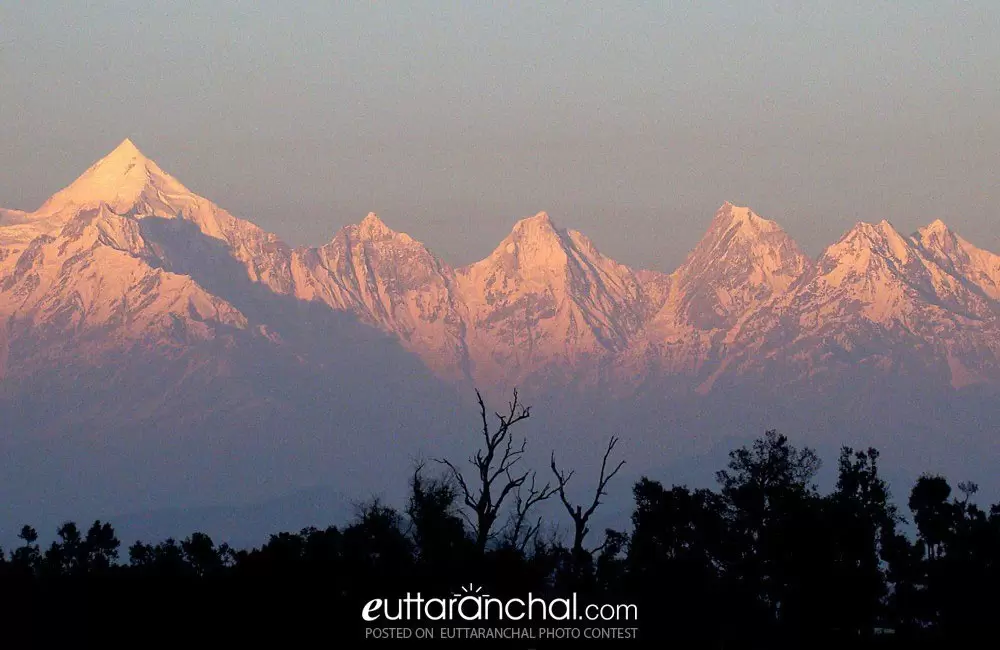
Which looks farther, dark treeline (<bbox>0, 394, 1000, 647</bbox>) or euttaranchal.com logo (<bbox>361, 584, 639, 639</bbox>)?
dark treeline (<bbox>0, 394, 1000, 647</bbox>)

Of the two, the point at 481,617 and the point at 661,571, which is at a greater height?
the point at 661,571

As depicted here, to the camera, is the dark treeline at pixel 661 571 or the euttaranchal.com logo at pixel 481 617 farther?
the dark treeline at pixel 661 571

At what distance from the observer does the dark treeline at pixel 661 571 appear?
3191 inches

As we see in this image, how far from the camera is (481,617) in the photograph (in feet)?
261

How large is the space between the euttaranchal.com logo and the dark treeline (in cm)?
69

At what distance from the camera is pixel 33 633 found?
7900cm

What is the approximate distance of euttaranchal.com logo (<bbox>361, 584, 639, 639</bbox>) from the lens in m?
77.3

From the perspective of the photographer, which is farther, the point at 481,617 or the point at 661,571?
the point at 661,571

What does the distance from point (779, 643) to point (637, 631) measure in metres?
10.3

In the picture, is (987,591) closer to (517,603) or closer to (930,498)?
(930,498)

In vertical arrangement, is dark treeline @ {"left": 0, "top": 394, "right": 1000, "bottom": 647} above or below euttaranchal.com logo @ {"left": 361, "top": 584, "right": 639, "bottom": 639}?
above

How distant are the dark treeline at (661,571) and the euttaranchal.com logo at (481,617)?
2.26ft

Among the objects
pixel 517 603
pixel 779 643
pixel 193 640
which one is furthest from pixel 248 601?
pixel 779 643

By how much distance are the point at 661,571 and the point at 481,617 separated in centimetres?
2287
